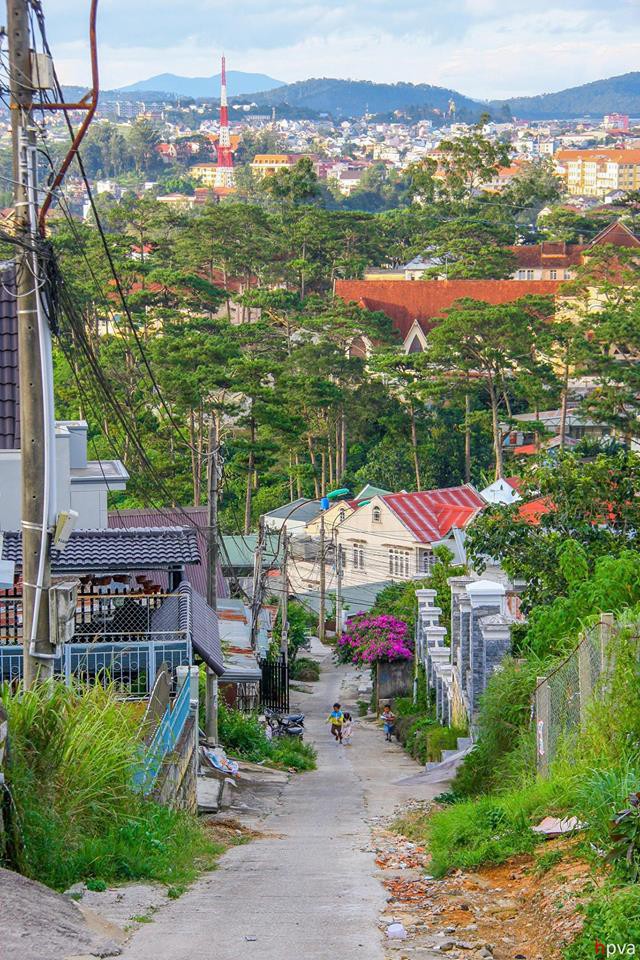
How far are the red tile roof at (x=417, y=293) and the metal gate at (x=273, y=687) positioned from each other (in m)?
44.6

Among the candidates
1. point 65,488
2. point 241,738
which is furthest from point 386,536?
point 65,488

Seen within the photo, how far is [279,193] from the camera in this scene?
7731 cm

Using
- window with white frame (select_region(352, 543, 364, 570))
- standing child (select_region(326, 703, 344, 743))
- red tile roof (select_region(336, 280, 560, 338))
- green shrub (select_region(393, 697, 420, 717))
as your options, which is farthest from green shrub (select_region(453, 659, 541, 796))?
red tile roof (select_region(336, 280, 560, 338))

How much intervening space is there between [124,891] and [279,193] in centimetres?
7149

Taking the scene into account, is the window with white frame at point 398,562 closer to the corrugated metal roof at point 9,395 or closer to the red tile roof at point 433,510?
the red tile roof at point 433,510

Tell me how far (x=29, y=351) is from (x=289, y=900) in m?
4.04

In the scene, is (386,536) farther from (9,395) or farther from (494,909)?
(494,909)

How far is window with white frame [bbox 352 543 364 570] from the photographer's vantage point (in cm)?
4544

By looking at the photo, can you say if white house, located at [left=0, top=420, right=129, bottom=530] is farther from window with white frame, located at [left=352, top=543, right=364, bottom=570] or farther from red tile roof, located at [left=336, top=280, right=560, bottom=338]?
red tile roof, located at [left=336, top=280, right=560, bottom=338]

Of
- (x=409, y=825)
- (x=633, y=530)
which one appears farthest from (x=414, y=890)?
(x=633, y=530)

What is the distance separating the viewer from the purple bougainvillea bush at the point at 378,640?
28641 millimetres

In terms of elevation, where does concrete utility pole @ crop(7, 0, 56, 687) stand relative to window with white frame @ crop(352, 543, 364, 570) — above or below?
above

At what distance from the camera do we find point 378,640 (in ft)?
95.1

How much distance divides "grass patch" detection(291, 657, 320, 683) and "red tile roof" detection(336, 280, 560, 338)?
34825mm
